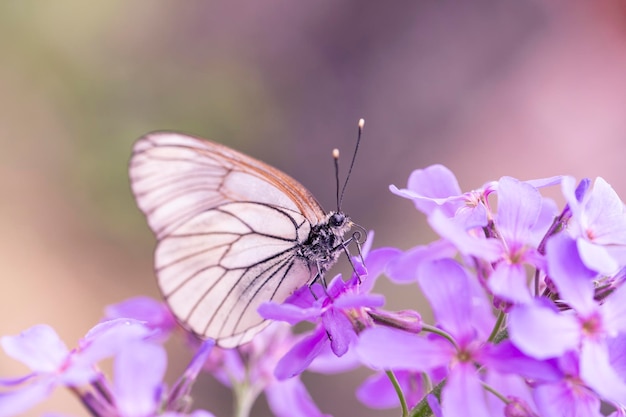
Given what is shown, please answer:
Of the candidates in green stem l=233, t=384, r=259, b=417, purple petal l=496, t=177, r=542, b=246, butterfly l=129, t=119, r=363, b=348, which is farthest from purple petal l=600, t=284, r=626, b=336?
green stem l=233, t=384, r=259, b=417

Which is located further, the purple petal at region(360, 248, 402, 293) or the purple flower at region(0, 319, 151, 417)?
the purple petal at region(360, 248, 402, 293)

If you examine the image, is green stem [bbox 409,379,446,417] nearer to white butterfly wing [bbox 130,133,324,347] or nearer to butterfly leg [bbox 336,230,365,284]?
butterfly leg [bbox 336,230,365,284]

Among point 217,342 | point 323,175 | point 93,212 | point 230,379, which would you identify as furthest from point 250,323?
point 323,175

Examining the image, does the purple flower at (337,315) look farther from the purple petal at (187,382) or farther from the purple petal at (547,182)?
the purple petal at (547,182)

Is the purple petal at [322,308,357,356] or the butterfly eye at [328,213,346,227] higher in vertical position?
the butterfly eye at [328,213,346,227]

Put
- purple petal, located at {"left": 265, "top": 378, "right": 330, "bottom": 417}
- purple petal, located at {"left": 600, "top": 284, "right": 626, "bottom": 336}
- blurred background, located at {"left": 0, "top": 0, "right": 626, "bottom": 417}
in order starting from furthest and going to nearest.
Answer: blurred background, located at {"left": 0, "top": 0, "right": 626, "bottom": 417} < purple petal, located at {"left": 265, "top": 378, "right": 330, "bottom": 417} < purple petal, located at {"left": 600, "top": 284, "right": 626, "bottom": 336}

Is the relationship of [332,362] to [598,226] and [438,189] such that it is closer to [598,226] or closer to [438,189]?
[438,189]

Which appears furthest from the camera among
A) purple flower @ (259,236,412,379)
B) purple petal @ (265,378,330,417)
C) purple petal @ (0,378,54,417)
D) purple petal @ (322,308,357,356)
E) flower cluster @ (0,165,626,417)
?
purple petal @ (265,378,330,417)

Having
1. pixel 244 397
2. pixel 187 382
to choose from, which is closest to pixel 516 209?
pixel 187 382

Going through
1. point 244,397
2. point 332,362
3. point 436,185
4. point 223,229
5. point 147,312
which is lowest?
point 244,397

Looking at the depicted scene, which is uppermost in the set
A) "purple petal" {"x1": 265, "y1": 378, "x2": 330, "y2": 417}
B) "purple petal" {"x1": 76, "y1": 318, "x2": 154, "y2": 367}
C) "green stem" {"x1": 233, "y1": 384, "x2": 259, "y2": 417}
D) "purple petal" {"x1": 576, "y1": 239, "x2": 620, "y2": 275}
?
"purple petal" {"x1": 576, "y1": 239, "x2": 620, "y2": 275}
